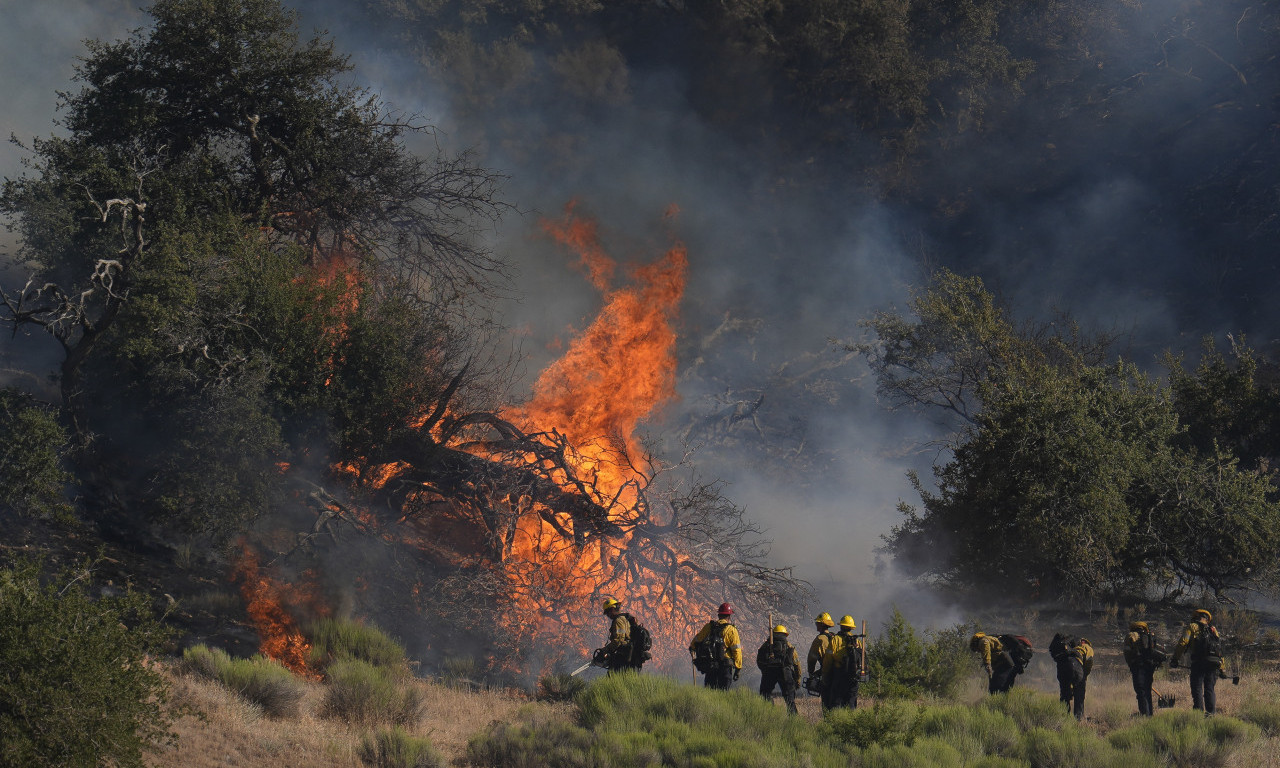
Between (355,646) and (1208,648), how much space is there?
38.7 feet

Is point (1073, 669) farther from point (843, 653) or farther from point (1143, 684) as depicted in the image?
point (843, 653)

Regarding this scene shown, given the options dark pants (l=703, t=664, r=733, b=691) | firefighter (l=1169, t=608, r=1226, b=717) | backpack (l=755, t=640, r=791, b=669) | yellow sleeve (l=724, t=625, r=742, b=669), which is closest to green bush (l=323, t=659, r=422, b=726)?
dark pants (l=703, t=664, r=733, b=691)

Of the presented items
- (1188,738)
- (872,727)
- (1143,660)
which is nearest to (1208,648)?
(1143,660)

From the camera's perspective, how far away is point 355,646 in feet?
51.5

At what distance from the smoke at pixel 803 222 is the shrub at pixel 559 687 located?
14754 mm

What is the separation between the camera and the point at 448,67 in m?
42.7

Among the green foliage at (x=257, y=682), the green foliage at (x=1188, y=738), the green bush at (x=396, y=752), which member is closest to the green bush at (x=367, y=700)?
the green foliage at (x=257, y=682)

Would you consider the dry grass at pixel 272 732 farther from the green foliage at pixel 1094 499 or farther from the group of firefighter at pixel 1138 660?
the green foliage at pixel 1094 499

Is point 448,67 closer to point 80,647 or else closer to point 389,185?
point 389,185

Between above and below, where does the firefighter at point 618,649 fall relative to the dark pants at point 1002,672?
below

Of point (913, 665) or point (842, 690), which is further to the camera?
point (913, 665)

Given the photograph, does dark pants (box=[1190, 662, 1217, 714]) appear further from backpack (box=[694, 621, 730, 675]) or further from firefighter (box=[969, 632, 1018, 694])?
backpack (box=[694, 621, 730, 675])

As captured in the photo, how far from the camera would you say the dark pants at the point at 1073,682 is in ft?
43.3

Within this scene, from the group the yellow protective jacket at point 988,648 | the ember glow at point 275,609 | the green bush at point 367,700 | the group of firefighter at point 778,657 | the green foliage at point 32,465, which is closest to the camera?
the green bush at point 367,700
